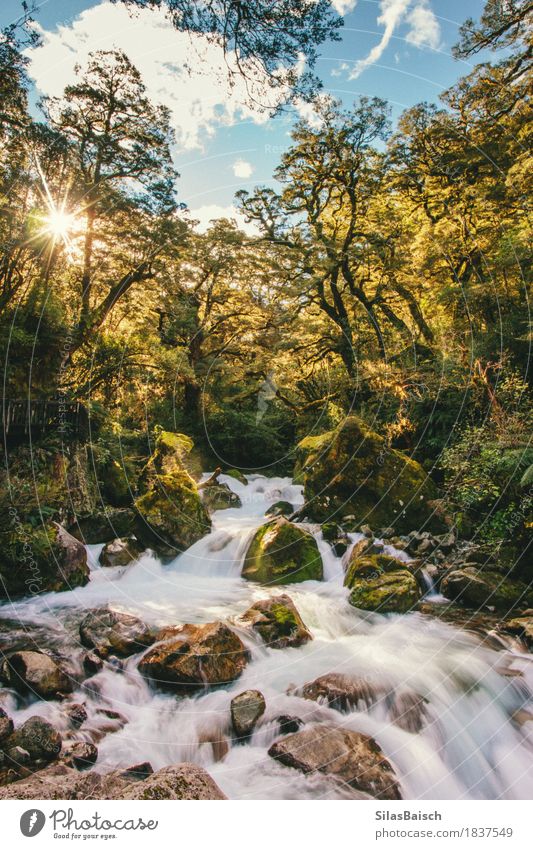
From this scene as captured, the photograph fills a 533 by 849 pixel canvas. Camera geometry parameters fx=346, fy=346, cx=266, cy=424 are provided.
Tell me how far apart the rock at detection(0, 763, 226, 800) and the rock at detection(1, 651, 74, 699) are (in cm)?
122

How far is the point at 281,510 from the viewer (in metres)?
13.1

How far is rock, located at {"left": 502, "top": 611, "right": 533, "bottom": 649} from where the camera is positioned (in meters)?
5.83

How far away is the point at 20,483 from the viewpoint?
696cm

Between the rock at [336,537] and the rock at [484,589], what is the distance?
8.62 ft

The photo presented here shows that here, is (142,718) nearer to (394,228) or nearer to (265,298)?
(394,228)

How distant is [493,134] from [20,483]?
1396cm

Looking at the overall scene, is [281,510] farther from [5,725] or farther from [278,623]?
[5,725]

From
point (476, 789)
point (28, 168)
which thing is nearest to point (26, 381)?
point (28, 168)

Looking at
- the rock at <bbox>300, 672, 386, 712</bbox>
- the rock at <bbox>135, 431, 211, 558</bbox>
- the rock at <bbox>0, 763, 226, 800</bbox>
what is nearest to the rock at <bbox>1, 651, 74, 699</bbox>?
the rock at <bbox>0, 763, 226, 800</bbox>

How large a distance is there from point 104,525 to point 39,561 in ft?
8.78

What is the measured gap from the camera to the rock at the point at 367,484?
1019 centimetres

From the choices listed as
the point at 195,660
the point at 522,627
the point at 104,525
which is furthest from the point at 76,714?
the point at 522,627

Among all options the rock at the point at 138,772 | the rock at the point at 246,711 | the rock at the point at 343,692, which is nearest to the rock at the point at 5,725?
the rock at the point at 138,772

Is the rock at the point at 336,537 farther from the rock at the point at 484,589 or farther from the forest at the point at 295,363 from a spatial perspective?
the rock at the point at 484,589
